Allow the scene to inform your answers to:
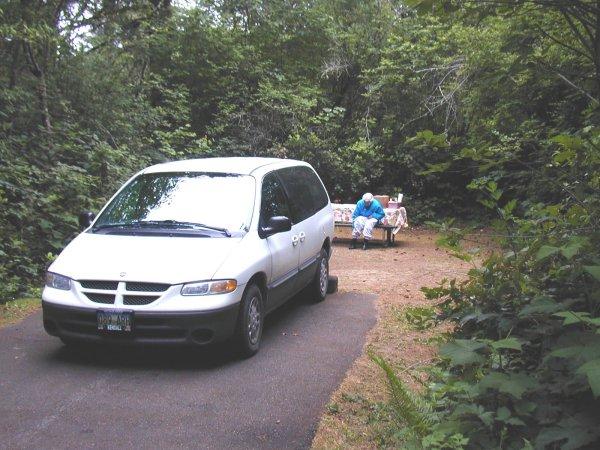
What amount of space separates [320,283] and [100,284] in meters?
3.74

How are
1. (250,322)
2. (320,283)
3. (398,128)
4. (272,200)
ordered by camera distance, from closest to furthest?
(250,322) → (272,200) → (320,283) → (398,128)

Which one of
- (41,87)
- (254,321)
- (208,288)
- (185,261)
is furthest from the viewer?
(41,87)

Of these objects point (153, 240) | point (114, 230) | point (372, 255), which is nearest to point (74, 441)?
point (153, 240)

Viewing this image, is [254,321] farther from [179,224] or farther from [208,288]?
[179,224]

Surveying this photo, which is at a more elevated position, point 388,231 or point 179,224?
point 179,224

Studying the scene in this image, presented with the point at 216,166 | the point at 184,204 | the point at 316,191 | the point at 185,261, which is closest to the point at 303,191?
the point at 316,191

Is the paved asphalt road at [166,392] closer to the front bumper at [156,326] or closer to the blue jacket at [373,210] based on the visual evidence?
the front bumper at [156,326]

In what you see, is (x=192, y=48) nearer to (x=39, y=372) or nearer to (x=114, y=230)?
(x=114, y=230)

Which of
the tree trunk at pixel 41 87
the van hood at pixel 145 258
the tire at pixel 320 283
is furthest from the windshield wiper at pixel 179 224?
the tree trunk at pixel 41 87

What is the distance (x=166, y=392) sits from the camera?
471cm

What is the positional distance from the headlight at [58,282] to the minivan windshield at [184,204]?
861 mm

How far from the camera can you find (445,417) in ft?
10.8

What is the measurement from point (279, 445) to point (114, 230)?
3133 millimetres

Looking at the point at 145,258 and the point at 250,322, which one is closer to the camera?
the point at 145,258
